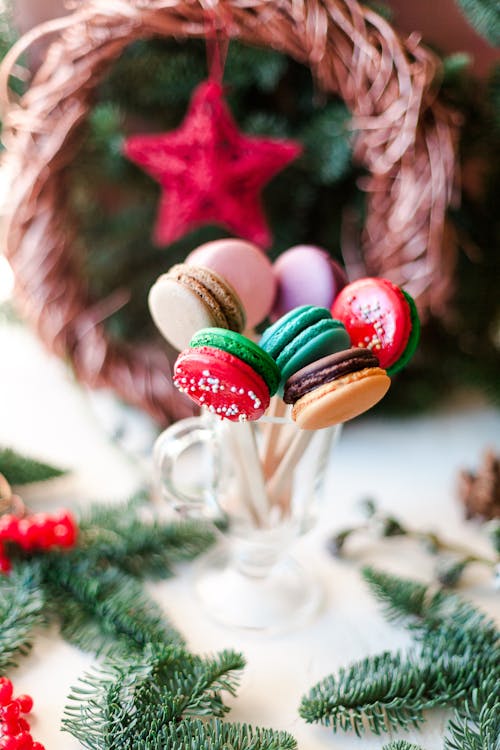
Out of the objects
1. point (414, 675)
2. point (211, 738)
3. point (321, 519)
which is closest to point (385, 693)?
point (414, 675)

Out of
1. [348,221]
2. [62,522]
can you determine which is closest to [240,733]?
[62,522]

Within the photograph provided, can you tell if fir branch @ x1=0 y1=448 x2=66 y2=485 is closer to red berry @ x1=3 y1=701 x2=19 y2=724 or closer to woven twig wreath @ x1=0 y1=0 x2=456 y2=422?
woven twig wreath @ x1=0 y1=0 x2=456 y2=422

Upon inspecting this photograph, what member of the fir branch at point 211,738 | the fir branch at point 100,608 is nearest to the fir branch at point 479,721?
the fir branch at point 211,738

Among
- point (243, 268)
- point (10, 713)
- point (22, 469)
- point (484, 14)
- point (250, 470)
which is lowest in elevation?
point (22, 469)

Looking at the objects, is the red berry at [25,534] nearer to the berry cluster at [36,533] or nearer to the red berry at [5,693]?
the berry cluster at [36,533]

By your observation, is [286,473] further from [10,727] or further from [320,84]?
[320,84]

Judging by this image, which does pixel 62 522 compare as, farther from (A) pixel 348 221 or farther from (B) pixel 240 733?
(A) pixel 348 221
